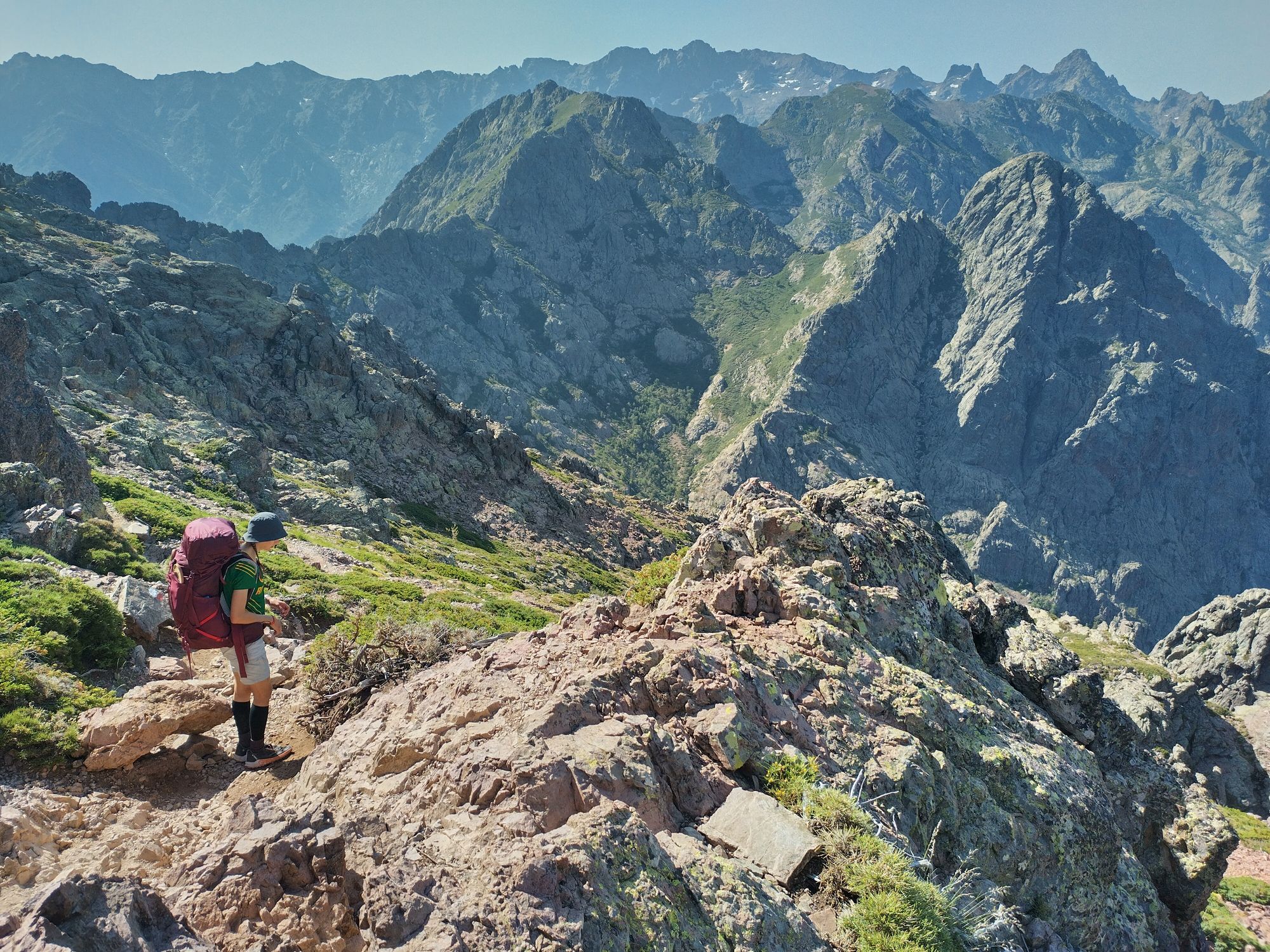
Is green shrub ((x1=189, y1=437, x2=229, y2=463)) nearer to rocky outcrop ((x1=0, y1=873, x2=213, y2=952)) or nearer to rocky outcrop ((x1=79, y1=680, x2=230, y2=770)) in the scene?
rocky outcrop ((x1=79, y1=680, x2=230, y2=770))

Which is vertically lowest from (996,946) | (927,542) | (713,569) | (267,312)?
(996,946)

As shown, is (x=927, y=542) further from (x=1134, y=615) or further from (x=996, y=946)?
(x=1134, y=615)

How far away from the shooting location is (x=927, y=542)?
53.4 ft

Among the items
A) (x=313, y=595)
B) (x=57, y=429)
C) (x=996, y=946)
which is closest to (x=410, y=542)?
(x=57, y=429)

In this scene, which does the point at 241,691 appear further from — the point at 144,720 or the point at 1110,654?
the point at 1110,654

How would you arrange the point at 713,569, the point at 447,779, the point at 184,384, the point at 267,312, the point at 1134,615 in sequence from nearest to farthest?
the point at 447,779 → the point at 713,569 → the point at 184,384 → the point at 267,312 → the point at 1134,615

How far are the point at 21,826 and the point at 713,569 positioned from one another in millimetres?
9634

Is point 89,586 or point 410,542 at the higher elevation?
point 89,586

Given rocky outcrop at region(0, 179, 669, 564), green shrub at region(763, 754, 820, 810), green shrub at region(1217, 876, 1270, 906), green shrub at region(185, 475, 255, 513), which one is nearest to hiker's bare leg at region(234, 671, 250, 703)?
green shrub at region(763, 754, 820, 810)

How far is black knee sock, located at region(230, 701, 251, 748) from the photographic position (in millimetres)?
9219

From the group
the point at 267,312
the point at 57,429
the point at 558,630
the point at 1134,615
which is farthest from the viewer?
the point at 1134,615

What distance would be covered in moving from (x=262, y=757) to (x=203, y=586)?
8.10 ft

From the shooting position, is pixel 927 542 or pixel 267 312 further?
pixel 267 312

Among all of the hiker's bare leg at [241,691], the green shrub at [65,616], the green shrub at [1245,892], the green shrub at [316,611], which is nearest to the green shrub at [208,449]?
the green shrub at [316,611]
